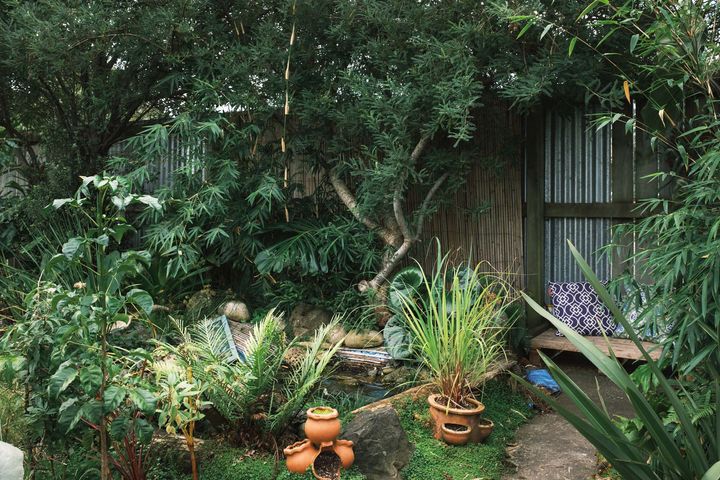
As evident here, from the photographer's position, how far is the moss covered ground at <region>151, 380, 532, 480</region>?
2.63m

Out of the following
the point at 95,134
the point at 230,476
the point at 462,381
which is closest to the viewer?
the point at 230,476

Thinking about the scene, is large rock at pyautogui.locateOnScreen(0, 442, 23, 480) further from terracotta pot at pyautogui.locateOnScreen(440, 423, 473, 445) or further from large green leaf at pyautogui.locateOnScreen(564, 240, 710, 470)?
terracotta pot at pyautogui.locateOnScreen(440, 423, 473, 445)

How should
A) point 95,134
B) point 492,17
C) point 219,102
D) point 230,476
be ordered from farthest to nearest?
point 95,134 → point 219,102 → point 492,17 → point 230,476

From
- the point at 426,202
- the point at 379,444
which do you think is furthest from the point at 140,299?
the point at 426,202

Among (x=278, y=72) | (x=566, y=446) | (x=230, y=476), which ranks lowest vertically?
(x=566, y=446)

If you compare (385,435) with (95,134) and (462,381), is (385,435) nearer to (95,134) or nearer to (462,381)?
(462,381)

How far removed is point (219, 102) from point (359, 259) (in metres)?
1.57

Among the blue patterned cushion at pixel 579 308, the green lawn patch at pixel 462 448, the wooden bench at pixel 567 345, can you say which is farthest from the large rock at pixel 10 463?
the blue patterned cushion at pixel 579 308

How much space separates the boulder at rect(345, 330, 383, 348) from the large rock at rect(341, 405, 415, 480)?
4.18ft

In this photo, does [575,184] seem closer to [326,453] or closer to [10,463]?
[326,453]

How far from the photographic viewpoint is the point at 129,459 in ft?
7.94

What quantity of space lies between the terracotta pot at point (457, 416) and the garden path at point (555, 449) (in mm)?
276

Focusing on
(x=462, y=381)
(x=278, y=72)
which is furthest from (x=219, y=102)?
(x=462, y=381)

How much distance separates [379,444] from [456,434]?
527 mm
